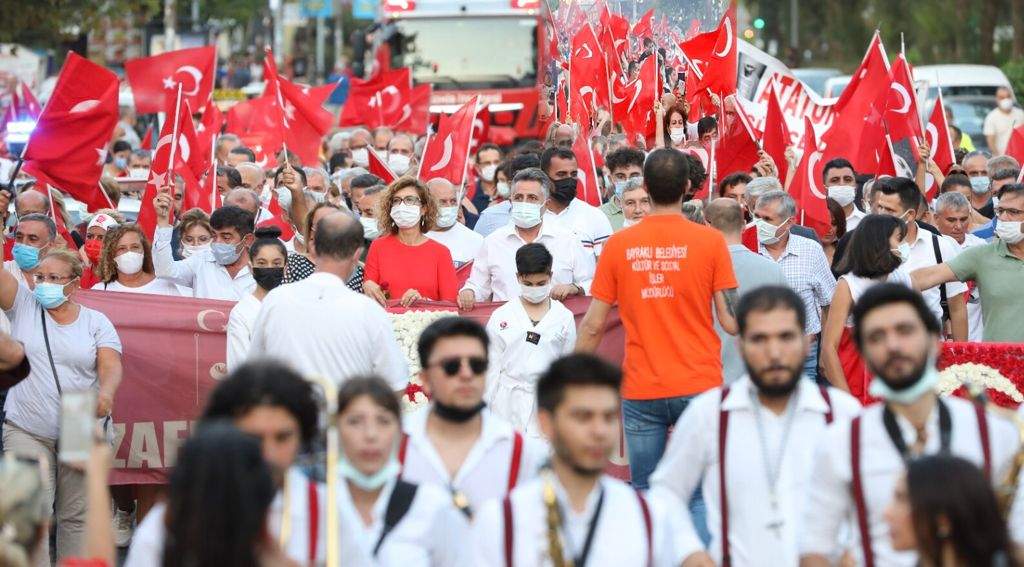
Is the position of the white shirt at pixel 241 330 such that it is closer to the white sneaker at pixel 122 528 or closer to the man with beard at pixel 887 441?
the white sneaker at pixel 122 528

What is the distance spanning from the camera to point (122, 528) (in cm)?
1125

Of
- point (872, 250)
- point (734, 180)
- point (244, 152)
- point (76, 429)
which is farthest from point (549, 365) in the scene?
point (244, 152)

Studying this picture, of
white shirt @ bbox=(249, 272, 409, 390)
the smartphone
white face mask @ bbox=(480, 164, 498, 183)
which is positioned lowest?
the smartphone

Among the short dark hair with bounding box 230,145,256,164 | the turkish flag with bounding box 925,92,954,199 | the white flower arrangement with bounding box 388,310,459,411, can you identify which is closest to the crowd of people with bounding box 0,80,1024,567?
the white flower arrangement with bounding box 388,310,459,411

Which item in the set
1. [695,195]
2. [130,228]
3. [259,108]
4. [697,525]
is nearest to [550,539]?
[697,525]

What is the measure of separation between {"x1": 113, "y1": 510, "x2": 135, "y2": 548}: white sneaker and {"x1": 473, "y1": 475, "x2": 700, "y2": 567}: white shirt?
243 inches

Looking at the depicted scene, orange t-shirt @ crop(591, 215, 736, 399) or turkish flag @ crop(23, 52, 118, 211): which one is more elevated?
turkish flag @ crop(23, 52, 118, 211)

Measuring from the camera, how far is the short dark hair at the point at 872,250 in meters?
9.30

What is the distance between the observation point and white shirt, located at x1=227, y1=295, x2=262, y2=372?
9.15m

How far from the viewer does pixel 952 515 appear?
459 cm

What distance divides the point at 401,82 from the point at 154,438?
11.6 meters

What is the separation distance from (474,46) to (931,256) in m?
18.2

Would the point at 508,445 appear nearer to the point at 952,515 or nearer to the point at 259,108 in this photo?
the point at 952,515

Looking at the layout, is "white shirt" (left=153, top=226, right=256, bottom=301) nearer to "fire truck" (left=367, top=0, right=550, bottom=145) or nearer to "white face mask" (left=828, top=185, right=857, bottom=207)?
"white face mask" (left=828, top=185, right=857, bottom=207)
